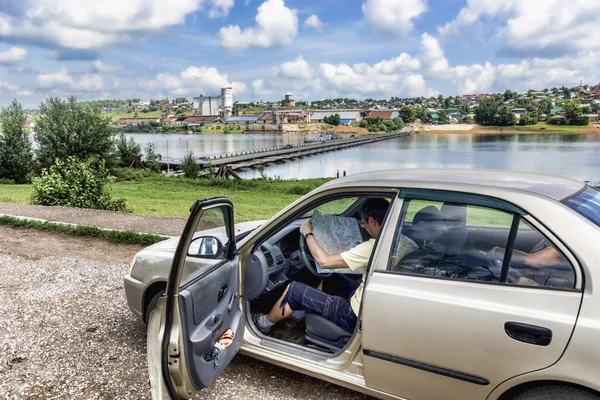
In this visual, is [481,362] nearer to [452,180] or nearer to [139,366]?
[452,180]

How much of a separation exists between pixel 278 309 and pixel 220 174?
50894 millimetres

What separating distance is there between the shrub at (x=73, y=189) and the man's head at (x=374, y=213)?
439 inches

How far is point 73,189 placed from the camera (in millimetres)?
12430

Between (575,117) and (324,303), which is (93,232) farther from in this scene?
(575,117)

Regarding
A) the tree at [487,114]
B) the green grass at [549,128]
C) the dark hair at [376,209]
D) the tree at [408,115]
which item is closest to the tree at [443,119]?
the tree at [408,115]

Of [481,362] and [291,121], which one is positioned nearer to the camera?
[481,362]

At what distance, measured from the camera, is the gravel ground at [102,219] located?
32.0 feet

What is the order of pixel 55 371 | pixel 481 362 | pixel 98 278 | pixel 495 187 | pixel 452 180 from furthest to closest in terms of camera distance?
1. pixel 98 278
2. pixel 55 371
3. pixel 452 180
4. pixel 495 187
5. pixel 481 362

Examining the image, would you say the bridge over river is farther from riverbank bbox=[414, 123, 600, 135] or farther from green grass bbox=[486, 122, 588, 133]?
green grass bbox=[486, 122, 588, 133]

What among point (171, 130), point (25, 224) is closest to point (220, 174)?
point (25, 224)

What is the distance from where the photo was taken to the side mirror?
297 cm

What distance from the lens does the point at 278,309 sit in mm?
3633

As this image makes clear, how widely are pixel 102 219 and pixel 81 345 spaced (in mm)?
6788

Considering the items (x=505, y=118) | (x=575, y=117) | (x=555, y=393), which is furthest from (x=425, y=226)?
(x=505, y=118)
